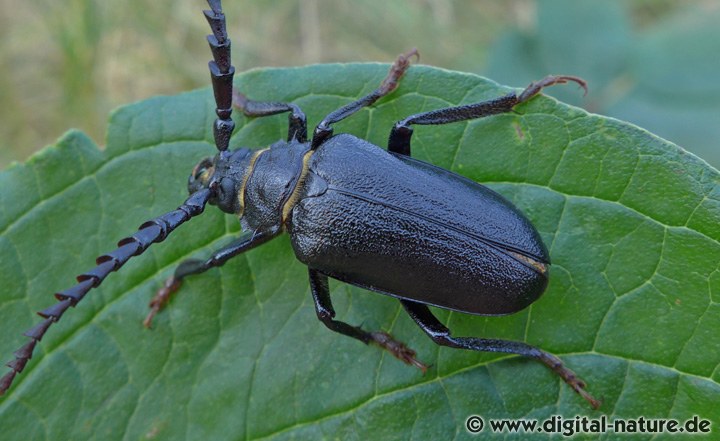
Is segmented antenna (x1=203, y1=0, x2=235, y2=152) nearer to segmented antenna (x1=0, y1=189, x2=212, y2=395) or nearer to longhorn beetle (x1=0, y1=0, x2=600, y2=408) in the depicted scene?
longhorn beetle (x1=0, y1=0, x2=600, y2=408)

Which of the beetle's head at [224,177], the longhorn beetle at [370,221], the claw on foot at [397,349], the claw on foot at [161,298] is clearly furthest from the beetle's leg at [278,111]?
the claw on foot at [397,349]

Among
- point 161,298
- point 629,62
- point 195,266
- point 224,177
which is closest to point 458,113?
point 224,177

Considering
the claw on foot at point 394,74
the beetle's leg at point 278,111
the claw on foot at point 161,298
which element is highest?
the claw on foot at point 394,74

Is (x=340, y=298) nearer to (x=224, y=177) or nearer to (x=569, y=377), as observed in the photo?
(x=224, y=177)

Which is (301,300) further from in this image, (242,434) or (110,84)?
(110,84)

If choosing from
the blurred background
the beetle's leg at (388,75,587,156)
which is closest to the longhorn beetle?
the beetle's leg at (388,75,587,156)

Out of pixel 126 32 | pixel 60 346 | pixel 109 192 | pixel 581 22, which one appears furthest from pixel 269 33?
pixel 60 346

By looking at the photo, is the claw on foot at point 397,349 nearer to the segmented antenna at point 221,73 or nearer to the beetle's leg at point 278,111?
the beetle's leg at point 278,111

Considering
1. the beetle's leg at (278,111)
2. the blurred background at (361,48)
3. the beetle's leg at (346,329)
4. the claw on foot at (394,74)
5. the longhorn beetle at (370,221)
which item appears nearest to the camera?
the longhorn beetle at (370,221)
